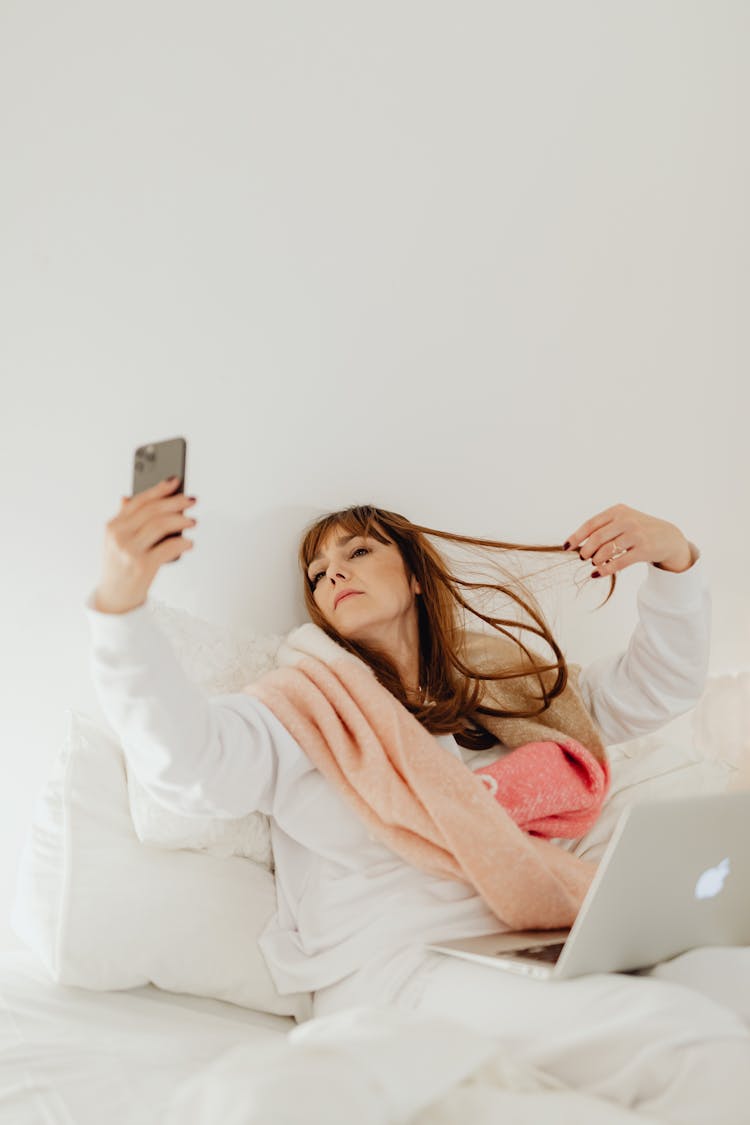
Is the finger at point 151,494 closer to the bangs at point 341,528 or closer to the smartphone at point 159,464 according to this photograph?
the smartphone at point 159,464

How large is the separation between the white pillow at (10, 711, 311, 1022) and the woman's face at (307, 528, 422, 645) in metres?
0.36

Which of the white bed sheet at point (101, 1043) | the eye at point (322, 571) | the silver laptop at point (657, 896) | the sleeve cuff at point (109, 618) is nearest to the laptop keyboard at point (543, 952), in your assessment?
the silver laptop at point (657, 896)

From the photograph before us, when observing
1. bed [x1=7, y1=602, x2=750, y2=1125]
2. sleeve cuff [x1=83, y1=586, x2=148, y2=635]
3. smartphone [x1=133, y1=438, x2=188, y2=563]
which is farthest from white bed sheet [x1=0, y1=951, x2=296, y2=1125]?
smartphone [x1=133, y1=438, x2=188, y2=563]

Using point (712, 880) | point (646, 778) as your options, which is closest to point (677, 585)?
point (646, 778)

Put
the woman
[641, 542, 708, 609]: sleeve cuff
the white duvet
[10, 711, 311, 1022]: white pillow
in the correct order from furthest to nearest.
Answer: [641, 542, 708, 609]: sleeve cuff < [10, 711, 311, 1022]: white pillow < the woman < the white duvet

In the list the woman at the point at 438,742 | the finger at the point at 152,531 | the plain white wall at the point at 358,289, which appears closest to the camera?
the woman at the point at 438,742

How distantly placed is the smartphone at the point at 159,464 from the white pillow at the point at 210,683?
0.82ft

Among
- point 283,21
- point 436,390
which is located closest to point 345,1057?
point 436,390

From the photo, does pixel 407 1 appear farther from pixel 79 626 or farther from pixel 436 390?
pixel 79 626

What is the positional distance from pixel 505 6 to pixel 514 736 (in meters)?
1.31

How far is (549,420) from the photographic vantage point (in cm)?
195

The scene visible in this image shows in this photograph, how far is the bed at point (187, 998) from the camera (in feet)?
2.50

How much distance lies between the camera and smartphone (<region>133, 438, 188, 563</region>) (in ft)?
3.51

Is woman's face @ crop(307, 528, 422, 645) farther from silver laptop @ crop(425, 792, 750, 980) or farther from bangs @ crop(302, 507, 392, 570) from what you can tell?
silver laptop @ crop(425, 792, 750, 980)
